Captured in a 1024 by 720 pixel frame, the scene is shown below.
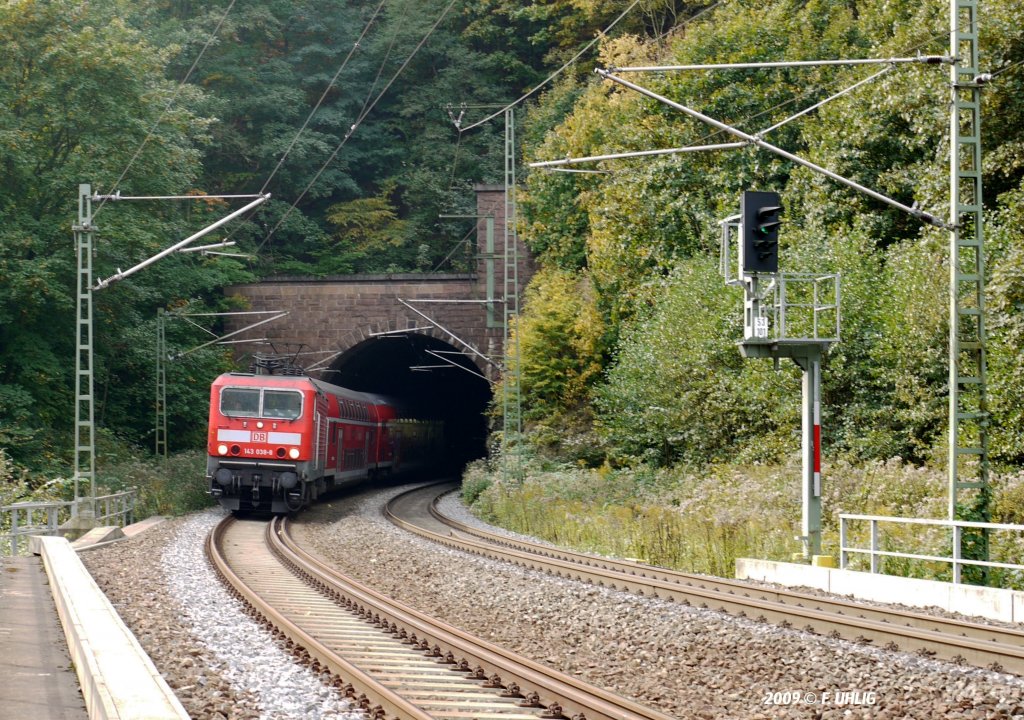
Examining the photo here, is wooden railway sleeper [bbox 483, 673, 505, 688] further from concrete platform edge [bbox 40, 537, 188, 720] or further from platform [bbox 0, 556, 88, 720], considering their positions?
platform [bbox 0, 556, 88, 720]

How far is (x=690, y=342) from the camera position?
28938 mm

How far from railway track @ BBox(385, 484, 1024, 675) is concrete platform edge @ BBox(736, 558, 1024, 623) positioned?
55 centimetres

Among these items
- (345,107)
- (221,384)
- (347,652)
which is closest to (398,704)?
(347,652)

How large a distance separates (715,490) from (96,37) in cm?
2244

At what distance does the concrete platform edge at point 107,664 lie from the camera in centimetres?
643

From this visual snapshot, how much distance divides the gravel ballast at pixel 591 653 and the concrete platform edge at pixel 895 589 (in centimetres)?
212

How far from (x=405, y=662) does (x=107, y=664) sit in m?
3.21

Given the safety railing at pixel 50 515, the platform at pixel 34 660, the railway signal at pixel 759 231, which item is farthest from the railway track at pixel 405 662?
the railway signal at pixel 759 231

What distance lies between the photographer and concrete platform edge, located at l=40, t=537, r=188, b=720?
643 centimetres

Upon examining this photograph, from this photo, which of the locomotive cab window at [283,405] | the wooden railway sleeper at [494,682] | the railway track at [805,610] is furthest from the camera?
the locomotive cab window at [283,405]

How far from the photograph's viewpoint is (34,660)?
9398mm

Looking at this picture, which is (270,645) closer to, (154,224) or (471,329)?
(154,224)

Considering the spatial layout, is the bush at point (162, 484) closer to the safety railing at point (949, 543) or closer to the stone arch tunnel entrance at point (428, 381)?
the stone arch tunnel entrance at point (428, 381)

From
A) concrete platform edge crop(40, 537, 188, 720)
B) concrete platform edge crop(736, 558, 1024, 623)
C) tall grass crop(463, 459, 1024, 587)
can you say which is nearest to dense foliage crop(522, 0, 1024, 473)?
tall grass crop(463, 459, 1024, 587)
